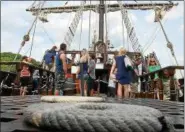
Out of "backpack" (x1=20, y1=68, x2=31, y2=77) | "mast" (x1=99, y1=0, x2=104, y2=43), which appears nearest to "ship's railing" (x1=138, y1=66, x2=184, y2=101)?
"backpack" (x1=20, y1=68, x2=31, y2=77)

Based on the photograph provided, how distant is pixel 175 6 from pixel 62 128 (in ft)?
66.4

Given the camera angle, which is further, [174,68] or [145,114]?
[174,68]

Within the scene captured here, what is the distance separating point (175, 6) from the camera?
20.9 m

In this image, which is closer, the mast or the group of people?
the group of people

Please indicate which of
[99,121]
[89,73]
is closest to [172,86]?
[89,73]

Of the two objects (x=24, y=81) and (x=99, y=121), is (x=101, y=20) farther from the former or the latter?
(x=99, y=121)

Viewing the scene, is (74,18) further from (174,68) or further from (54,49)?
(174,68)

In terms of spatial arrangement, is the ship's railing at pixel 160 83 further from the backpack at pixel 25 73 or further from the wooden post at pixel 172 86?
the backpack at pixel 25 73

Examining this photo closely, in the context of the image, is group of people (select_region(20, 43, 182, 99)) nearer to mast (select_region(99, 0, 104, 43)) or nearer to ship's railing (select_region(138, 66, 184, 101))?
ship's railing (select_region(138, 66, 184, 101))

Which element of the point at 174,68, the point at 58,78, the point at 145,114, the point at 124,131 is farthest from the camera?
the point at 58,78

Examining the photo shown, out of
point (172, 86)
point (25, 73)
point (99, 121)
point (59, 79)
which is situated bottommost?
point (99, 121)

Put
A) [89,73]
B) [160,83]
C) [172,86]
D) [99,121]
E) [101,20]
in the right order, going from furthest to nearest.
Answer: [101,20], [89,73], [160,83], [172,86], [99,121]

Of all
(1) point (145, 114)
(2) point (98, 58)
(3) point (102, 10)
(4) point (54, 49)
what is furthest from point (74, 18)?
(1) point (145, 114)

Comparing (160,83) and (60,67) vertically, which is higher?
(60,67)
